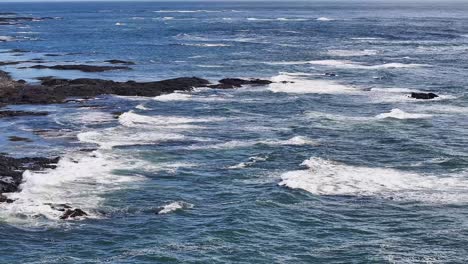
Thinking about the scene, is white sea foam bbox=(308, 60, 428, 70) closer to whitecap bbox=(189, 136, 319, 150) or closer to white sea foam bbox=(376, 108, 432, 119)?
white sea foam bbox=(376, 108, 432, 119)

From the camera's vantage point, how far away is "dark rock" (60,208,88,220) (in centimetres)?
2591

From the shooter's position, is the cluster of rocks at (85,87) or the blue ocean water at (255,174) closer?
the blue ocean water at (255,174)

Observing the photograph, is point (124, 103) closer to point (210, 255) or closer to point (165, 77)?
point (165, 77)

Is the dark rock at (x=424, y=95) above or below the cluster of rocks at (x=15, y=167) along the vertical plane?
below

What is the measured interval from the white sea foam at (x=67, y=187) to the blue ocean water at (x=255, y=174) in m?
0.09

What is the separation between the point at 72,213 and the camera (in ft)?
85.5

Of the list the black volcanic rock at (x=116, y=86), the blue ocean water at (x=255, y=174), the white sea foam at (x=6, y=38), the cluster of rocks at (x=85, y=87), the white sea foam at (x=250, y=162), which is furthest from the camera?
the white sea foam at (x=6, y=38)

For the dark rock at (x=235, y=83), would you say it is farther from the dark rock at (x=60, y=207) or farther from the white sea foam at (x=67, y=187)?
the dark rock at (x=60, y=207)

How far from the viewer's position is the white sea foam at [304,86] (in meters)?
57.6

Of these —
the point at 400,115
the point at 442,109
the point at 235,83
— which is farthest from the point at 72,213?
the point at 235,83

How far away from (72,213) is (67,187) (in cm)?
405

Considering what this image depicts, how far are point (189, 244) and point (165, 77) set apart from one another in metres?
43.9

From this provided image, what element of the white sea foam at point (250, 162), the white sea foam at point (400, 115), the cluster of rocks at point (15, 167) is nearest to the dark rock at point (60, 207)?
the cluster of rocks at point (15, 167)

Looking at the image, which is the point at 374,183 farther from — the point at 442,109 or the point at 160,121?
the point at 442,109
